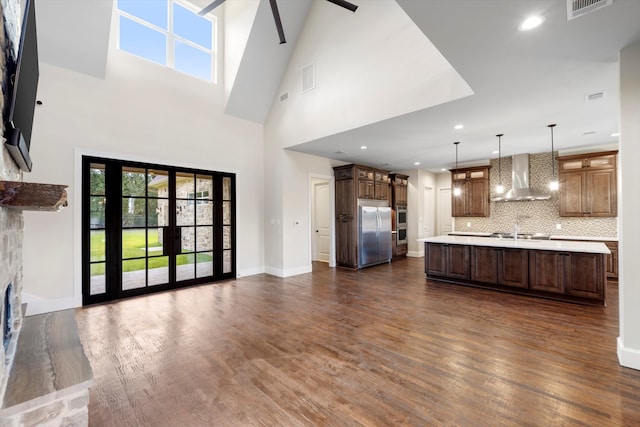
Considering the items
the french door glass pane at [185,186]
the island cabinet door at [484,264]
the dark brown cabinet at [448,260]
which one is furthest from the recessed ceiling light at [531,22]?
the french door glass pane at [185,186]

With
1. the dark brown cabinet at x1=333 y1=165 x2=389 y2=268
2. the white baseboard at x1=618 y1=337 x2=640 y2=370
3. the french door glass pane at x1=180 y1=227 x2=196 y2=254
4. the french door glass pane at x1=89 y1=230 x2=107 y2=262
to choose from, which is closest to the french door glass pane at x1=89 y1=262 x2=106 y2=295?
the french door glass pane at x1=89 y1=230 x2=107 y2=262

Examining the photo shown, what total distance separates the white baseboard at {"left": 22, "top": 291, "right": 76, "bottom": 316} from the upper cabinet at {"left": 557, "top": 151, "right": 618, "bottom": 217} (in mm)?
9354

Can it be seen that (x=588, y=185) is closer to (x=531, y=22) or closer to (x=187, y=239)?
(x=531, y=22)

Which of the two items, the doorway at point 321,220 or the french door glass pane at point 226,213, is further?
the doorway at point 321,220

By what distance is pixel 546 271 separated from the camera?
14.5ft

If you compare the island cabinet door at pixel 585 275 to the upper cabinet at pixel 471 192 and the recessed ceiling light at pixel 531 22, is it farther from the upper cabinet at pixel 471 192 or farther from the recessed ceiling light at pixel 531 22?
the recessed ceiling light at pixel 531 22

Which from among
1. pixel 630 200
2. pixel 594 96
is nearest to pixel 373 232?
pixel 594 96

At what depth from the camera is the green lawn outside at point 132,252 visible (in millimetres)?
4406

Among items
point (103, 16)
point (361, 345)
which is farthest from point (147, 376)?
point (103, 16)

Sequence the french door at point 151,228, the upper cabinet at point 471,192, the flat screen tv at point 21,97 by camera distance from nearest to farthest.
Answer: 1. the flat screen tv at point 21,97
2. the french door at point 151,228
3. the upper cabinet at point 471,192

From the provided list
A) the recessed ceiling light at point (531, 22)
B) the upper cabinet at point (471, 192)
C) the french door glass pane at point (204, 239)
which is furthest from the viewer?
the upper cabinet at point (471, 192)

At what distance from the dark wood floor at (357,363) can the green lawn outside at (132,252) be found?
2.31 ft

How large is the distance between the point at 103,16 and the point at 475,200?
329 inches

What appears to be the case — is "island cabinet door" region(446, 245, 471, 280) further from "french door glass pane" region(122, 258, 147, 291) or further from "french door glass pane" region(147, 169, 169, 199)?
"french door glass pane" region(122, 258, 147, 291)
